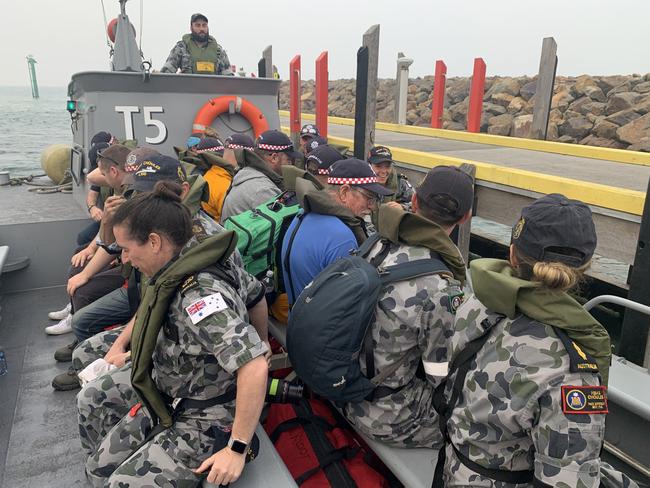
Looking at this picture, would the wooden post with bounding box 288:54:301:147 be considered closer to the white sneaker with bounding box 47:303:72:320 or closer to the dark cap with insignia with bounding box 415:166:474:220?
the white sneaker with bounding box 47:303:72:320

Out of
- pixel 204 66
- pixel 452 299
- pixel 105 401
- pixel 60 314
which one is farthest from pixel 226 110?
pixel 452 299

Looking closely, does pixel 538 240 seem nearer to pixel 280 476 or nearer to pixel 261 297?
pixel 280 476

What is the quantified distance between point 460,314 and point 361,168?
4.25 feet

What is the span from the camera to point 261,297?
88.3 inches

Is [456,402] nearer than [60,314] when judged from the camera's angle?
Yes

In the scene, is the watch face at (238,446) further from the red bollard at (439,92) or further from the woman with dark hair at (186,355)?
the red bollard at (439,92)

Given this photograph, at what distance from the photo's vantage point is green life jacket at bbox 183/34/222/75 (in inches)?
227

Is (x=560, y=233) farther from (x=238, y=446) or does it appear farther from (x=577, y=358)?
(x=238, y=446)

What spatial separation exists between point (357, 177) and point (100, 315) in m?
1.64

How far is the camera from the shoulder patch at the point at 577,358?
117 cm

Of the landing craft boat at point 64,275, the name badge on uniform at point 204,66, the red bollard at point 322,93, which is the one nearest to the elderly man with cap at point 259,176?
the landing craft boat at point 64,275

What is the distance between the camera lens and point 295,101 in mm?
8461

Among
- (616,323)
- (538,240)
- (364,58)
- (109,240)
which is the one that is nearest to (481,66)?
(364,58)

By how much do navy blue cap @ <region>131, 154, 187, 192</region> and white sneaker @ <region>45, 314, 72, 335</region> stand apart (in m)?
1.63
